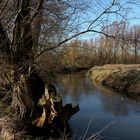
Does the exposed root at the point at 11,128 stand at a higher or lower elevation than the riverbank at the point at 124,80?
lower

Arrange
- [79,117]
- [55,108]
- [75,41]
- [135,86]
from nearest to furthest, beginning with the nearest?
[55,108] → [75,41] → [79,117] → [135,86]

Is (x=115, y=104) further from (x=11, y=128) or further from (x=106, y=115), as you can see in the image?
(x=11, y=128)

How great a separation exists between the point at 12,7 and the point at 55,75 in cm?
316

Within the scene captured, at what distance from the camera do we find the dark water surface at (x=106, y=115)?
14.1 m

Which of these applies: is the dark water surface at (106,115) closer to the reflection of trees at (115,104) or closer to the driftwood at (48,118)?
the reflection of trees at (115,104)

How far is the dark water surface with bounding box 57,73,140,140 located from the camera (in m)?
14.1

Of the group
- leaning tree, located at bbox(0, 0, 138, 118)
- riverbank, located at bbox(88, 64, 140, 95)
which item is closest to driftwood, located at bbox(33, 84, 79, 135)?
leaning tree, located at bbox(0, 0, 138, 118)

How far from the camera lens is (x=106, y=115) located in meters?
17.5

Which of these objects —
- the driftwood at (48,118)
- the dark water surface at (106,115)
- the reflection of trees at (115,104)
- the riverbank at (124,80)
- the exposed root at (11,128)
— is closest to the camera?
the exposed root at (11,128)

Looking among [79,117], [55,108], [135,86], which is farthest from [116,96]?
[55,108]

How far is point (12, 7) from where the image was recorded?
1473cm

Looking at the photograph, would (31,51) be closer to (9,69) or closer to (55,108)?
(9,69)

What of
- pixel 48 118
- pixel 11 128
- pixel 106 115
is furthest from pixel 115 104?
pixel 11 128

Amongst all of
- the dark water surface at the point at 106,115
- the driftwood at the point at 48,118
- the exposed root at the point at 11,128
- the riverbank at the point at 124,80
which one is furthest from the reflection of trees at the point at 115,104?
the exposed root at the point at 11,128
